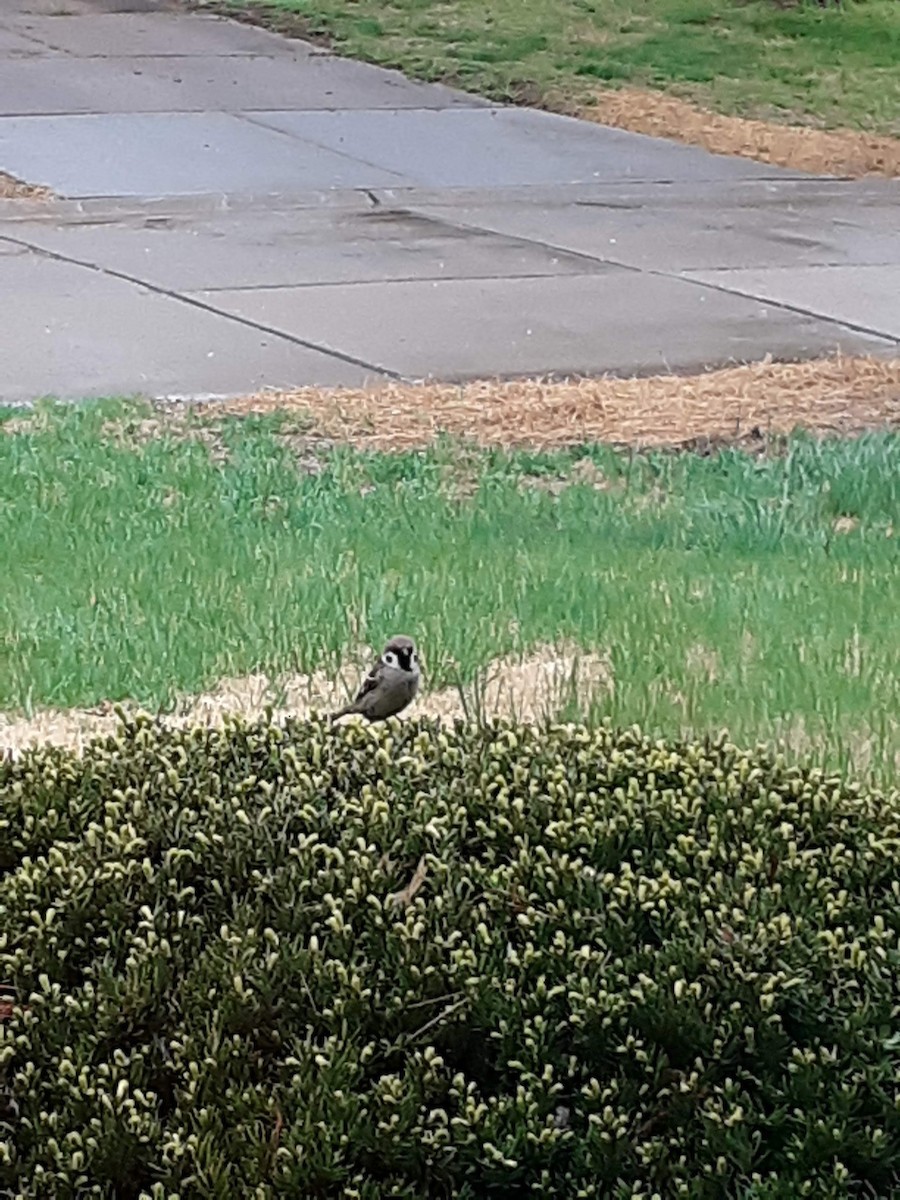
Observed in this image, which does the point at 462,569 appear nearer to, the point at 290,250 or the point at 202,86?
the point at 290,250

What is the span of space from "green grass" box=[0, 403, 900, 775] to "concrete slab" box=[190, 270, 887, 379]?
2178 millimetres

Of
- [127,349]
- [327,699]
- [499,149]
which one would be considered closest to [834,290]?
[127,349]

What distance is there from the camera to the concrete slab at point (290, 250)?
45.3 ft

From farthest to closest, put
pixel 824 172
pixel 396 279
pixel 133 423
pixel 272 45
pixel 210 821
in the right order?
1. pixel 272 45
2. pixel 824 172
3. pixel 396 279
4. pixel 133 423
5. pixel 210 821

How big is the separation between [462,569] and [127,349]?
4.96m

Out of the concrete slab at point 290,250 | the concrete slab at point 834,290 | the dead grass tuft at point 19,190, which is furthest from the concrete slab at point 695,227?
the dead grass tuft at point 19,190

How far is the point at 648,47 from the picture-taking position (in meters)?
23.5

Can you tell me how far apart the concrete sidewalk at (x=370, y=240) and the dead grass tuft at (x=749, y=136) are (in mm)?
412

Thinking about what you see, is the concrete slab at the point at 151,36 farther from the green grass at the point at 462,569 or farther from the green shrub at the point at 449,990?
the green shrub at the point at 449,990

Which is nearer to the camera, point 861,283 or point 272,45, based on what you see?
point 861,283

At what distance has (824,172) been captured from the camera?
18.7 meters

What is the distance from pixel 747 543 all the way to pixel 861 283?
6.70m

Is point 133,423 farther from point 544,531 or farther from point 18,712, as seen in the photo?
point 18,712

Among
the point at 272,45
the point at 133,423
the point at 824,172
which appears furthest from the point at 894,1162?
the point at 272,45
